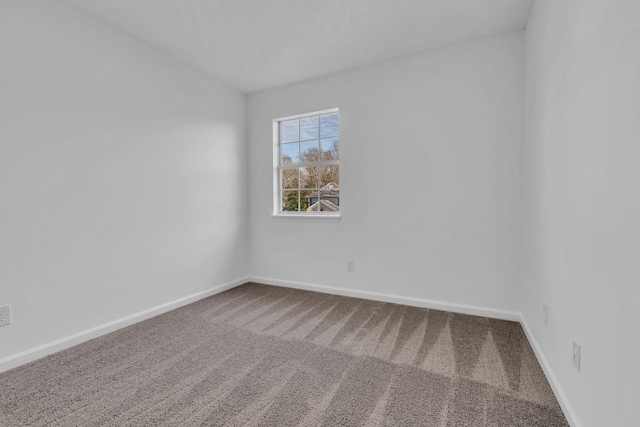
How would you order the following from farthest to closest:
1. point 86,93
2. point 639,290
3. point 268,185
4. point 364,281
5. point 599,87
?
point 268,185, point 364,281, point 86,93, point 599,87, point 639,290

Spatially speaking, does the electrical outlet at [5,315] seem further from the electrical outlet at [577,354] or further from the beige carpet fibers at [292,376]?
the electrical outlet at [577,354]

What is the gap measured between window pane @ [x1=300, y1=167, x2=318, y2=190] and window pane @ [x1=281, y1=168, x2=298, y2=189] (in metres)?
0.09

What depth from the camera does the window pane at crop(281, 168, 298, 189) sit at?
12.2ft

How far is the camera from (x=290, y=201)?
375 centimetres

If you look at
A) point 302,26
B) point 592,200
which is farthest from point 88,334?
point 592,200

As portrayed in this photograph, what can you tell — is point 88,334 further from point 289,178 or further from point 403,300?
point 403,300

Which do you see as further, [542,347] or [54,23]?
[54,23]

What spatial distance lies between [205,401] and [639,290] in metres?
1.84

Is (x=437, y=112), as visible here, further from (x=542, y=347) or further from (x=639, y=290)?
(x=639, y=290)

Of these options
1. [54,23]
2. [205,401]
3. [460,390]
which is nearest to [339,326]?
[460,390]

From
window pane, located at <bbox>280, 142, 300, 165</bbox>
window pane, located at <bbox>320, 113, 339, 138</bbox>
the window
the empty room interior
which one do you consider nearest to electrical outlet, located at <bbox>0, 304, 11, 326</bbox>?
the empty room interior

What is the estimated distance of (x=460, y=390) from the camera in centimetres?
162

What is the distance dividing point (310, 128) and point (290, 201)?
36.8 inches

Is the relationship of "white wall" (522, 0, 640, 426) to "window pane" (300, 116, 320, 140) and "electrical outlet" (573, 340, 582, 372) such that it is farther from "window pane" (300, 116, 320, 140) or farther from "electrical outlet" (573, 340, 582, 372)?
"window pane" (300, 116, 320, 140)
